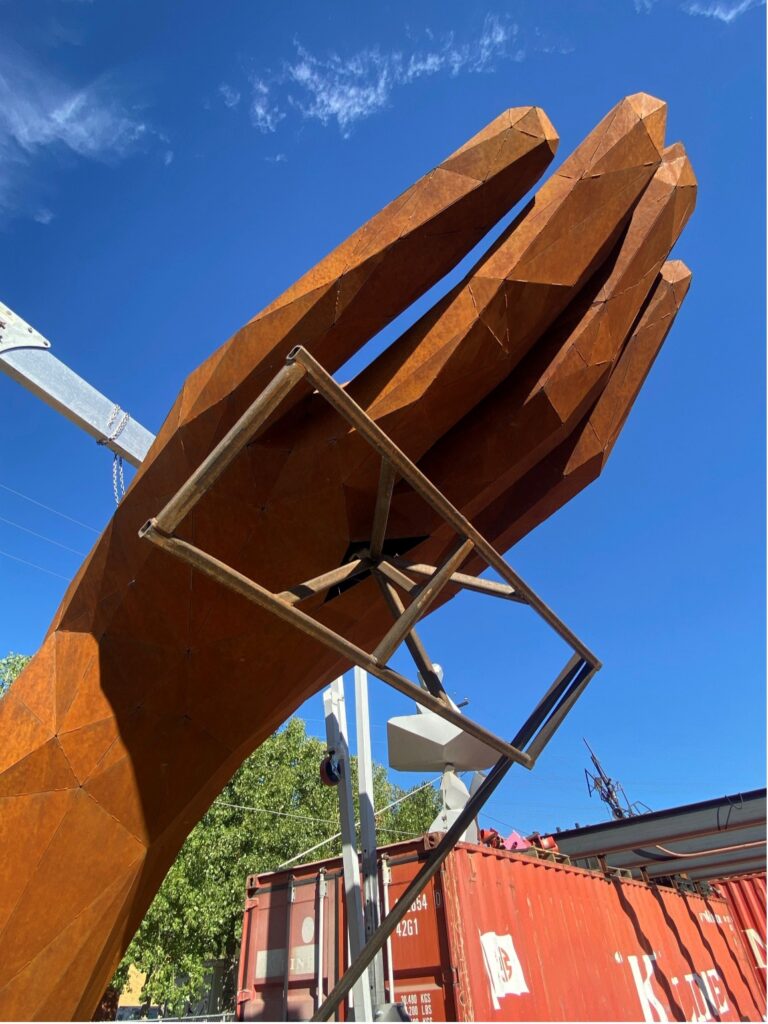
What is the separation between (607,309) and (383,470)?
2.19 metres

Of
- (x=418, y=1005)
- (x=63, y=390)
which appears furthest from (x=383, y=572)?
(x=63, y=390)

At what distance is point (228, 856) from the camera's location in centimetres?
1853

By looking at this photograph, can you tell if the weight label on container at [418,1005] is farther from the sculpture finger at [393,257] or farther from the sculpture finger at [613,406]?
the sculpture finger at [393,257]

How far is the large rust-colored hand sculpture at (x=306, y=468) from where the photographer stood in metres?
4.20

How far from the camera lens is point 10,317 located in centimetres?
922

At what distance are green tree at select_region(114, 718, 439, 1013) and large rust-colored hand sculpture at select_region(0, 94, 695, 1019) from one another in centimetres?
1092

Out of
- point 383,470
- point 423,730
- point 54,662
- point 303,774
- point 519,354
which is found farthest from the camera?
point 303,774

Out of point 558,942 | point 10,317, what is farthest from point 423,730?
point 10,317

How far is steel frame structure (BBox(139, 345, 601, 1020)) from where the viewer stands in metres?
2.95

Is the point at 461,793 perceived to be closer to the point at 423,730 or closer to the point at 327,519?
the point at 423,730

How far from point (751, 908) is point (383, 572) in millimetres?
16826

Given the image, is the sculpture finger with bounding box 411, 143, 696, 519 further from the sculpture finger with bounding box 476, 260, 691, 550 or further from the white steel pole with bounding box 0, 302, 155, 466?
the white steel pole with bounding box 0, 302, 155, 466

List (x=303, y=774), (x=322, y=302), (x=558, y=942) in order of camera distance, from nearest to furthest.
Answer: (x=322, y=302) < (x=558, y=942) < (x=303, y=774)

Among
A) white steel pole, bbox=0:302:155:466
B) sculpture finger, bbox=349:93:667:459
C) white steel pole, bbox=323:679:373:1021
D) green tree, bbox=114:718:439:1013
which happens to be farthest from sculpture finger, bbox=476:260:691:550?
green tree, bbox=114:718:439:1013
